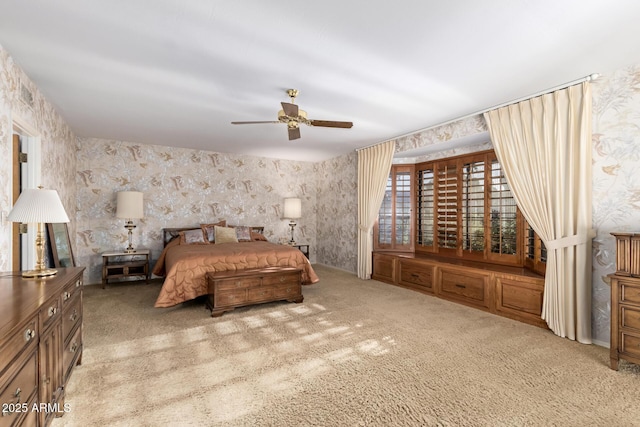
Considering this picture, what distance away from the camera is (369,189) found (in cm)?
566

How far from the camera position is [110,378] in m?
2.30

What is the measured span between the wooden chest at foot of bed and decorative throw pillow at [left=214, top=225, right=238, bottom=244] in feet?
5.62

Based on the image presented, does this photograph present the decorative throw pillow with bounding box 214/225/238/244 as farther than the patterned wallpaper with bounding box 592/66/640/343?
Yes

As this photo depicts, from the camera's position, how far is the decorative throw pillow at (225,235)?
572cm

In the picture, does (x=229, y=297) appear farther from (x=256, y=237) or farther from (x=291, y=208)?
(x=291, y=208)

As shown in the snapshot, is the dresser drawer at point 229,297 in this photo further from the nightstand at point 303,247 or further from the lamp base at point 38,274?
the nightstand at point 303,247

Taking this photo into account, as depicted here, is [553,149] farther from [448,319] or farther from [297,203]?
[297,203]

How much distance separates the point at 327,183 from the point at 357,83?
13.8 ft

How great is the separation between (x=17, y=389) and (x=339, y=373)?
184 cm

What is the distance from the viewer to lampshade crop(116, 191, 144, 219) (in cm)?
522

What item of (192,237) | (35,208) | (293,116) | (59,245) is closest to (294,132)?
(293,116)

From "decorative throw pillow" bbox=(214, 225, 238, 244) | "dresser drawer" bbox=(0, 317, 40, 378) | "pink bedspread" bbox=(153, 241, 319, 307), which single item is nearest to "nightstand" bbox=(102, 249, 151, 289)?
"decorative throw pillow" bbox=(214, 225, 238, 244)

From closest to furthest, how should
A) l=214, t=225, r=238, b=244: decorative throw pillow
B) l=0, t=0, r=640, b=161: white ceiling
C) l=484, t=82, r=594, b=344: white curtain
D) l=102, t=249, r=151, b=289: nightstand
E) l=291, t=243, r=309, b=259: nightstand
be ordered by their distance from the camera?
l=0, t=0, r=640, b=161: white ceiling < l=484, t=82, r=594, b=344: white curtain < l=102, t=249, r=151, b=289: nightstand < l=214, t=225, r=238, b=244: decorative throw pillow < l=291, t=243, r=309, b=259: nightstand

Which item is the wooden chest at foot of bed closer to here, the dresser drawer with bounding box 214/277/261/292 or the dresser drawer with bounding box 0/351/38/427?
the dresser drawer with bounding box 214/277/261/292
